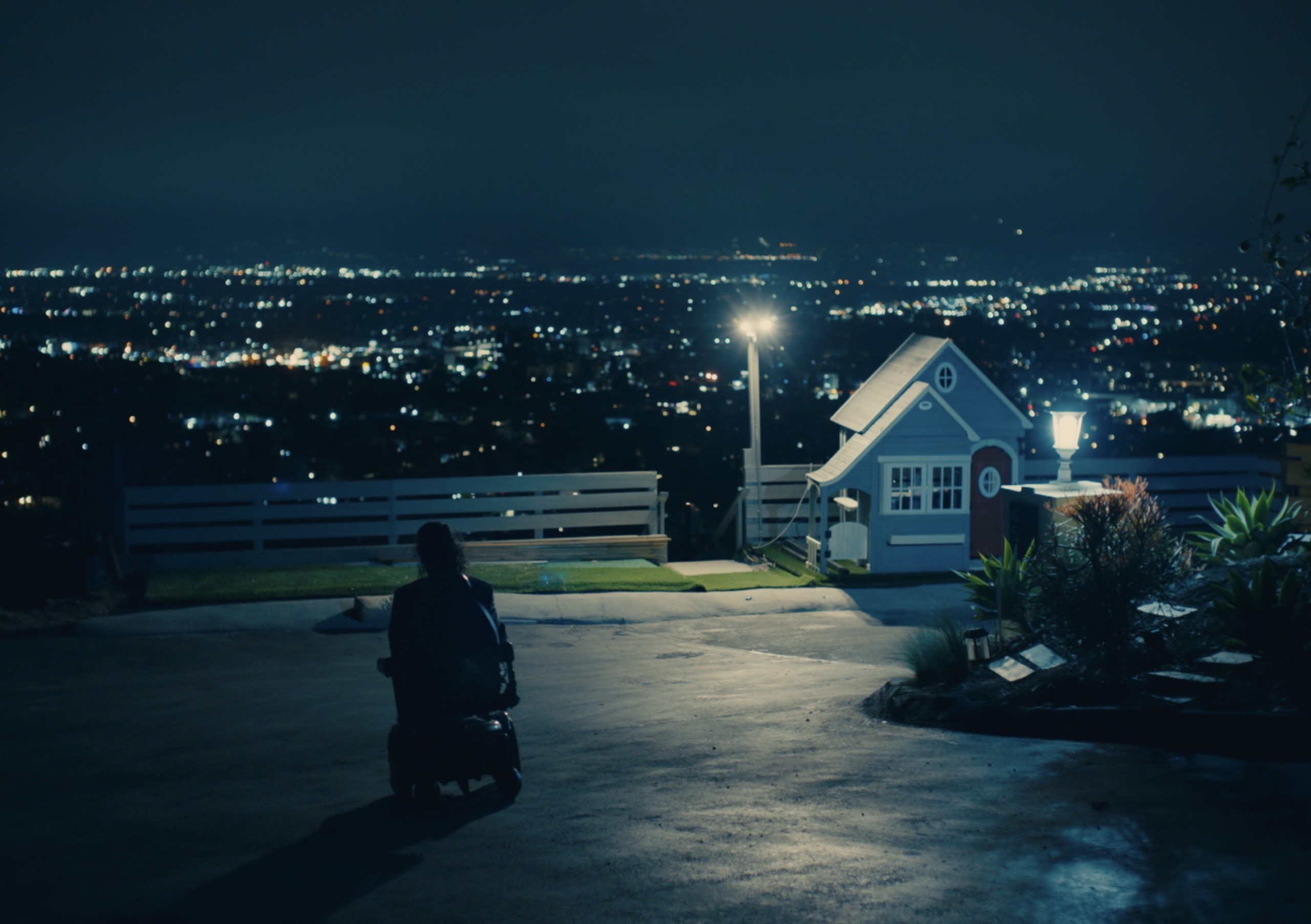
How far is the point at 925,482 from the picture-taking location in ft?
45.4

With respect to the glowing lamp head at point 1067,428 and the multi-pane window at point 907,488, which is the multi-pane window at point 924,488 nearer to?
the multi-pane window at point 907,488

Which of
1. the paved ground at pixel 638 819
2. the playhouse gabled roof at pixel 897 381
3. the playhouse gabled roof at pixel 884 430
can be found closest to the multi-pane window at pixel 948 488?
the playhouse gabled roof at pixel 884 430

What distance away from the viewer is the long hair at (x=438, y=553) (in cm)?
541

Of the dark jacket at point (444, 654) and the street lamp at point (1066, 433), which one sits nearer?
the dark jacket at point (444, 654)

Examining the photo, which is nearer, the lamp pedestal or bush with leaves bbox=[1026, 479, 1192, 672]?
bush with leaves bbox=[1026, 479, 1192, 672]

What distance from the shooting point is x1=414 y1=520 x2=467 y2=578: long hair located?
5.41 meters

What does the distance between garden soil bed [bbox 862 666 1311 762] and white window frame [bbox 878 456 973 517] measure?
22.3 feet

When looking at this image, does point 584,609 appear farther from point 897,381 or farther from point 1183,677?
point 1183,677

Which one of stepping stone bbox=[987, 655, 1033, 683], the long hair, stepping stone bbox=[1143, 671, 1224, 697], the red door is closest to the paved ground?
stepping stone bbox=[1143, 671, 1224, 697]

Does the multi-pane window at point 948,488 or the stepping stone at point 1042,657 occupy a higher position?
the multi-pane window at point 948,488

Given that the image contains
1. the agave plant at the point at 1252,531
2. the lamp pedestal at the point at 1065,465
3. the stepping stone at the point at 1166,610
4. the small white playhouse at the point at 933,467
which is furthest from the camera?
the small white playhouse at the point at 933,467

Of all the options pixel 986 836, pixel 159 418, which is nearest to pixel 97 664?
pixel 986 836

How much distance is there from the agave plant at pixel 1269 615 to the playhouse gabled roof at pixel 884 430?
23.6 feet

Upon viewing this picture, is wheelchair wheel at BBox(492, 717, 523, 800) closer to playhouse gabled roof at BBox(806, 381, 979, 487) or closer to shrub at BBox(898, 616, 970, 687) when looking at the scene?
shrub at BBox(898, 616, 970, 687)
